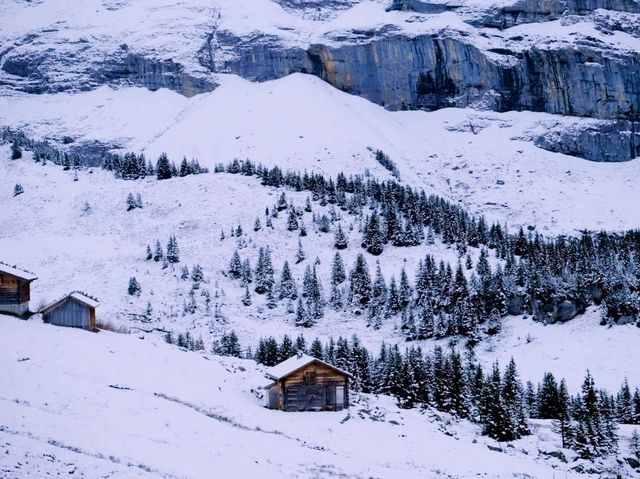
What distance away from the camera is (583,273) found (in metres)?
74.9

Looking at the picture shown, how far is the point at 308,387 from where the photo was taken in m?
42.2

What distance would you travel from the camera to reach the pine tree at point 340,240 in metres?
95.4

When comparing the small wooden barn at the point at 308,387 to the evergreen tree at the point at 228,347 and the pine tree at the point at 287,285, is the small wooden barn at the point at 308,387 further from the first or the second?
the pine tree at the point at 287,285

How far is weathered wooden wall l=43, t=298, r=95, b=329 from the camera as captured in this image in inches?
1773

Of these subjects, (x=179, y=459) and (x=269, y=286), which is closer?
(x=179, y=459)

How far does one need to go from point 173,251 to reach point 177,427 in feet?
214

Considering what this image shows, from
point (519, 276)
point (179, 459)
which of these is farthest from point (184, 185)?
point (179, 459)

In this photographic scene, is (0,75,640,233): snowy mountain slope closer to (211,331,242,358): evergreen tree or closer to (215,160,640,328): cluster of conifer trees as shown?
(215,160,640,328): cluster of conifer trees

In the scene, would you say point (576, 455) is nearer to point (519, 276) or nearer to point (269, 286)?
point (519, 276)

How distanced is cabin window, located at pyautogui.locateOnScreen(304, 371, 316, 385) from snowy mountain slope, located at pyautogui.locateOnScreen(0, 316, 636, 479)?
246 centimetres

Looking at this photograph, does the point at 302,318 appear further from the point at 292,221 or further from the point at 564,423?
the point at 564,423

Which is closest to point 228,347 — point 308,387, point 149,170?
point 308,387

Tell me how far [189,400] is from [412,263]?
60.0 meters

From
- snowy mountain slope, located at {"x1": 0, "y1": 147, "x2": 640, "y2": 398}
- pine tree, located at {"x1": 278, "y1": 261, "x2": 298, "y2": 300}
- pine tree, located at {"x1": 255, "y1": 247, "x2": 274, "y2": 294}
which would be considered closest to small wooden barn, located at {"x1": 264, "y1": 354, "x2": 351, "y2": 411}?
snowy mountain slope, located at {"x1": 0, "y1": 147, "x2": 640, "y2": 398}
